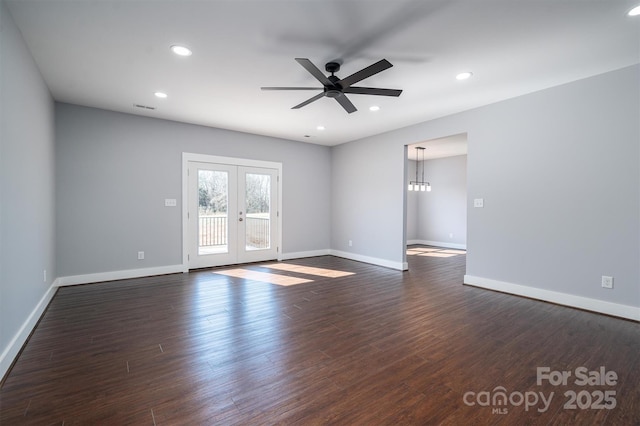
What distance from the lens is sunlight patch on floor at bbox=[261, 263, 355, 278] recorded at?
5.42 m

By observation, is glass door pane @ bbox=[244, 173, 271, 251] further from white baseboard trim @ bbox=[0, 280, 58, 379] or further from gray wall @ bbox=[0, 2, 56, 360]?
white baseboard trim @ bbox=[0, 280, 58, 379]

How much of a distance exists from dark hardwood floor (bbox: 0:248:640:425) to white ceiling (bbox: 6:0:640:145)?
274cm

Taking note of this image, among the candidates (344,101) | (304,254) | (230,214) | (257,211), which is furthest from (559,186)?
(230,214)

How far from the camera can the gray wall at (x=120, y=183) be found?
4566 millimetres

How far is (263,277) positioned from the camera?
202 inches

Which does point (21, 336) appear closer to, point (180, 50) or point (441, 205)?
point (180, 50)

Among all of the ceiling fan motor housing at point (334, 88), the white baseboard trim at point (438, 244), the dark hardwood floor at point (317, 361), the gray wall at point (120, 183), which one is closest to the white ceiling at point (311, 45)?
the ceiling fan motor housing at point (334, 88)

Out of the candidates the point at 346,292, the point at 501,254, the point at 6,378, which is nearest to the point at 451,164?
the point at 501,254

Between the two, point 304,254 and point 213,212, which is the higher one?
point 213,212

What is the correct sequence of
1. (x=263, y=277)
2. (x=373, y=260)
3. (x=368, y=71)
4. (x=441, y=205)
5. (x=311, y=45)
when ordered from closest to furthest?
(x=368, y=71)
(x=311, y=45)
(x=263, y=277)
(x=373, y=260)
(x=441, y=205)

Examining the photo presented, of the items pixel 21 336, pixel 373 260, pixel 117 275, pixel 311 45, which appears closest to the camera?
pixel 21 336

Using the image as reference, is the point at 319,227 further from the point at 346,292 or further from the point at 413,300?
the point at 413,300

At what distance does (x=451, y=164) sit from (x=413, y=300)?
247 inches

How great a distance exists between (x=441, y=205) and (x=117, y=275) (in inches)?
328
